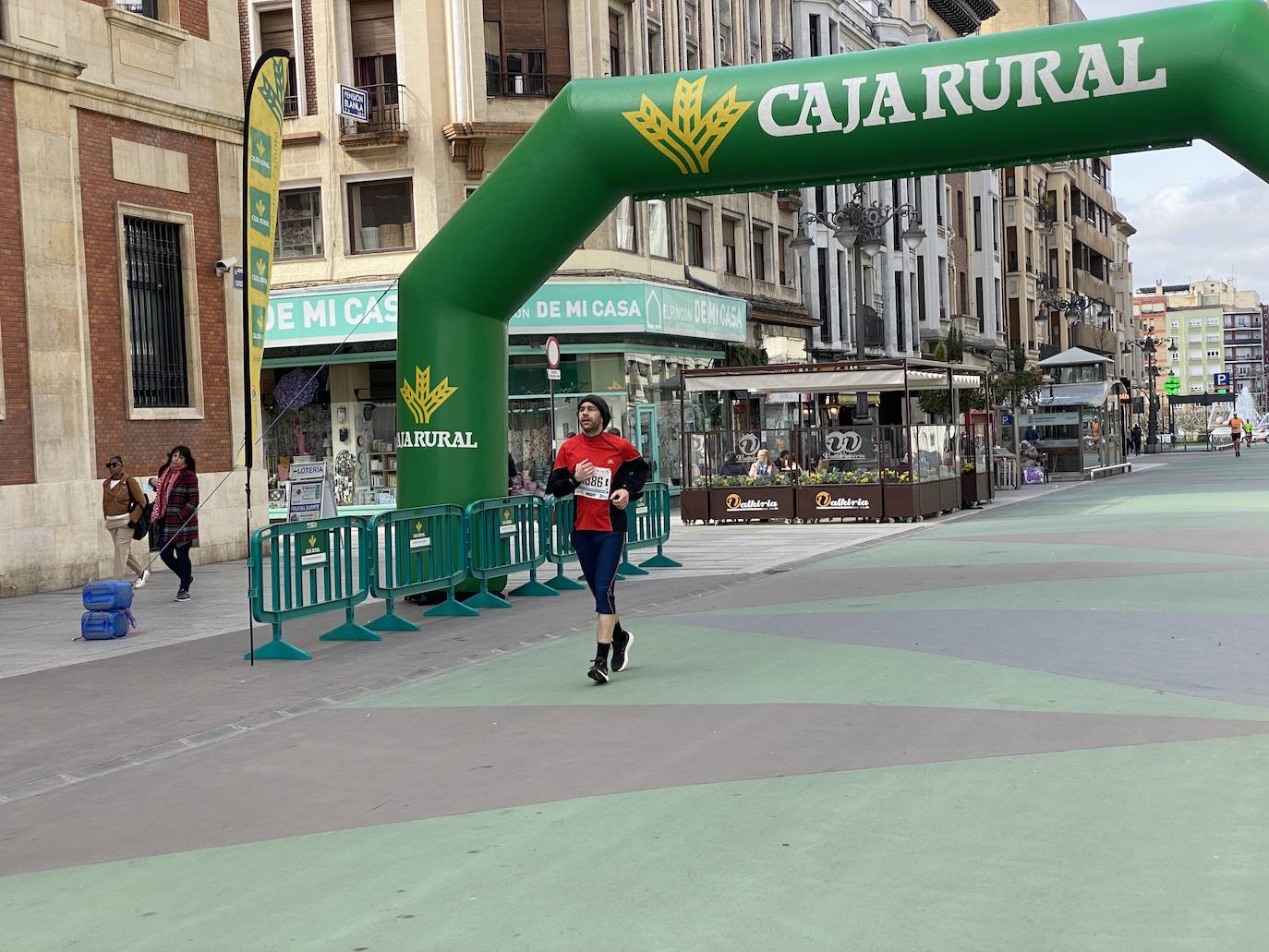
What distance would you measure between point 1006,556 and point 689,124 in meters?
7.14

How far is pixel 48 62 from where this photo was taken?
18.2 meters

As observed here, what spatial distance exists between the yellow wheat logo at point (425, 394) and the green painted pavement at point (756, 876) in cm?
885

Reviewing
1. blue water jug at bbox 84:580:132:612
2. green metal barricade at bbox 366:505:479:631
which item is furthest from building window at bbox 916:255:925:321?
blue water jug at bbox 84:580:132:612

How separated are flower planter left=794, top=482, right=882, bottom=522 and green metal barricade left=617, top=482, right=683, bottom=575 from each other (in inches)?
321

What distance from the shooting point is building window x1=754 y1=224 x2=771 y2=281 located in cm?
4209

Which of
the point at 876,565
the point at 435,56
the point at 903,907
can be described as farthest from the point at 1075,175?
the point at 903,907

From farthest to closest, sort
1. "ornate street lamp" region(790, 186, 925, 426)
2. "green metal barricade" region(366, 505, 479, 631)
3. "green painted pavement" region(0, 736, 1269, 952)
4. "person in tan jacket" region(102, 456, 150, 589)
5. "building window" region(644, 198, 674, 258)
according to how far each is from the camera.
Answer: "building window" region(644, 198, 674, 258) < "ornate street lamp" region(790, 186, 925, 426) < "person in tan jacket" region(102, 456, 150, 589) < "green metal barricade" region(366, 505, 479, 631) < "green painted pavement" region(0, 736, 1269, 952)

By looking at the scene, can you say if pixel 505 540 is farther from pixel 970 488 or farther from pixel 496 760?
pixel 970 488

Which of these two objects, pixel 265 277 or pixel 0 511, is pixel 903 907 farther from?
pixel 0 511

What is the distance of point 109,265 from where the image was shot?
19.5 meters

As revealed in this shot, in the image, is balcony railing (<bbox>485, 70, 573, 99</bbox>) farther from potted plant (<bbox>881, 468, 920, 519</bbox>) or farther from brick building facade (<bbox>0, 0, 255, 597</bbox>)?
potted plant (<bbox>881, 468, 920, 519</bbox>)

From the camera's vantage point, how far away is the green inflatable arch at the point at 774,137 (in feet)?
41.5

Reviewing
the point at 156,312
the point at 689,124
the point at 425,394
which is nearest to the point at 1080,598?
the point at 689,124

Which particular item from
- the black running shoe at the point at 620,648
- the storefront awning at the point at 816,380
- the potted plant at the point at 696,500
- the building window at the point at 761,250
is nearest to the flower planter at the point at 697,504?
the potted plant at the point at 696,500
